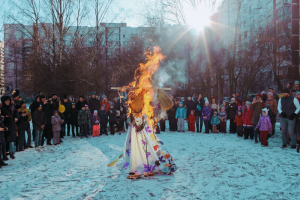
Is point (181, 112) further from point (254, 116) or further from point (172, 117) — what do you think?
point (254, 116)

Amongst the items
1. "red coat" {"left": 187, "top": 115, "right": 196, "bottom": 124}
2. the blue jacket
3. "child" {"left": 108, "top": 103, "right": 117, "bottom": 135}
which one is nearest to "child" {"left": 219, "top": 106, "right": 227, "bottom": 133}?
"red coat" {"left": 187, "top": 115, "right": 196, "bottom": 124}

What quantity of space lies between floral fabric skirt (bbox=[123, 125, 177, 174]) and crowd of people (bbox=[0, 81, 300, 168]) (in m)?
1.01

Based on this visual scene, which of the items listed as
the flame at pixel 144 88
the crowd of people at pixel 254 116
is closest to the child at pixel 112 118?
the crowd of people at pixel 254 116

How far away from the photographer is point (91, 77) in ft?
51.4

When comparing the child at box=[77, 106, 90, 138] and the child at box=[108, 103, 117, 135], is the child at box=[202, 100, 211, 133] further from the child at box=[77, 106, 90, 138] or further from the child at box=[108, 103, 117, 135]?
the child at box=[77, 106, 90, 138]

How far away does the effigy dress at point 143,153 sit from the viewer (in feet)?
17.6

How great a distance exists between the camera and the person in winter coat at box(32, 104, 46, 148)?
8.64 metres

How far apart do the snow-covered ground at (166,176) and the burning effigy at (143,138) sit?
0.26 metres

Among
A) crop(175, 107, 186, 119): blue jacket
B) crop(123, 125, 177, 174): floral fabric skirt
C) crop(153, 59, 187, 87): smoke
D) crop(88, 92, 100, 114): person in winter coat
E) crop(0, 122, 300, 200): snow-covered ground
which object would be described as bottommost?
crop(0, 122, 300, 200): snow-covered ground

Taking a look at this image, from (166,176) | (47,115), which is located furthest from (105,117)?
(166,176)

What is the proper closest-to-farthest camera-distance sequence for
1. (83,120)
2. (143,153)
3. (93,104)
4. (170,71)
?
(143,153), (83,120), (93,104), (170,71)

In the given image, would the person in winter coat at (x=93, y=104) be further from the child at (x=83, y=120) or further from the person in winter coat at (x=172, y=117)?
the person in winter coat at (x=172, y=117)

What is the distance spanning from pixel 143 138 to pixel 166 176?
101 centimetres

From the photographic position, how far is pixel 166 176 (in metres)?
5.43
